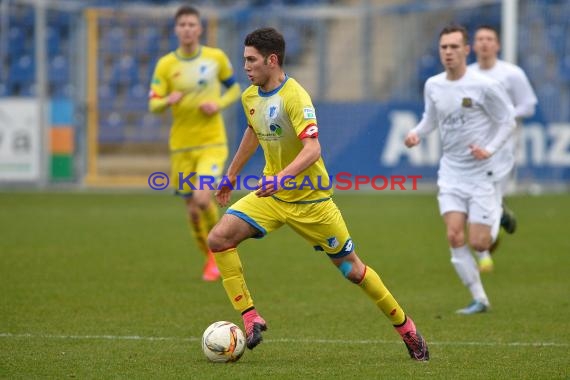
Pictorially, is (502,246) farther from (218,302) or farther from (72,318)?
(72,318)

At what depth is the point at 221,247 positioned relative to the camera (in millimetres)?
Result: 7379

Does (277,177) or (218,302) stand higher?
(277,177)

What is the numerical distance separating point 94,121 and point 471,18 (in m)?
8.16

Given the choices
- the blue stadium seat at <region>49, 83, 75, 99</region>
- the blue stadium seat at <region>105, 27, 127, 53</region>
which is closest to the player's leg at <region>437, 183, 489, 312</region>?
the blue stadium seat at <region>105, 27, 127, 53</region>

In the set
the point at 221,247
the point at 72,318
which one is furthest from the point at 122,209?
the point at 221,247

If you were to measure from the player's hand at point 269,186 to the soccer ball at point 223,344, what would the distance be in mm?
928

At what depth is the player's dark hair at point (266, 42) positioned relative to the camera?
7191 millimetres

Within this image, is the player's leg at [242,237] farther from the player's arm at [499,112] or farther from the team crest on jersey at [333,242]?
the player's arm at [499,112]


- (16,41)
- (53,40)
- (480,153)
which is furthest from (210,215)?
(53,40)

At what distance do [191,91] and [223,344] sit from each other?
5189 millimetres

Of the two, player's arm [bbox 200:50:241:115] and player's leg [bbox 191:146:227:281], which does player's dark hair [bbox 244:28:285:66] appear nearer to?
player's leg [bbox 191:146:227:281]

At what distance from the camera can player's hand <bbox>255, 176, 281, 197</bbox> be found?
22.5 feet

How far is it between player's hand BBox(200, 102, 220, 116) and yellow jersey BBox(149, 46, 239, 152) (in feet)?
0.92

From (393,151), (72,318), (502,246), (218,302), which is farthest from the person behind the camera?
(393,151)
